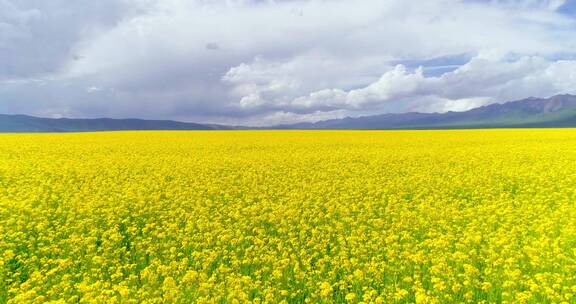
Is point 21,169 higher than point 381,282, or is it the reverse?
point 21,169

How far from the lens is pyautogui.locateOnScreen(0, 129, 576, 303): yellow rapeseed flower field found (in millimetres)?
7594

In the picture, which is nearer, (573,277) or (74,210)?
(573,277)

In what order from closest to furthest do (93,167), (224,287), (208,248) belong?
1. (224,287)
2. (208,248)
3. (93,167)

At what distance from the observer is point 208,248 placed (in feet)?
32.2

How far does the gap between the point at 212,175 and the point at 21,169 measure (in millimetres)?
10194

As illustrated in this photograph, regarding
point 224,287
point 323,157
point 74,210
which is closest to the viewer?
point 224,287

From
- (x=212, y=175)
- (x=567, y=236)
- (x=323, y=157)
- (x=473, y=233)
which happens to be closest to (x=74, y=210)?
(x=212, y=175)

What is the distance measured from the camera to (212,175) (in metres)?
19.0

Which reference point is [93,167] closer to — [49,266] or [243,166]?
[243,166]

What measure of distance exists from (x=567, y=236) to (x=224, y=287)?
29.3ft

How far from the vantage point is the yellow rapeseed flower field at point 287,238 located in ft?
24.9

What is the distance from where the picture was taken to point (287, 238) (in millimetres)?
10539

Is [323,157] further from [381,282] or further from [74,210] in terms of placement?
[381,282]

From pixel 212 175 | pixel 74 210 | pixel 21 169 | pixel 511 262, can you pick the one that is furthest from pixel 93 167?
pixel 511 262
